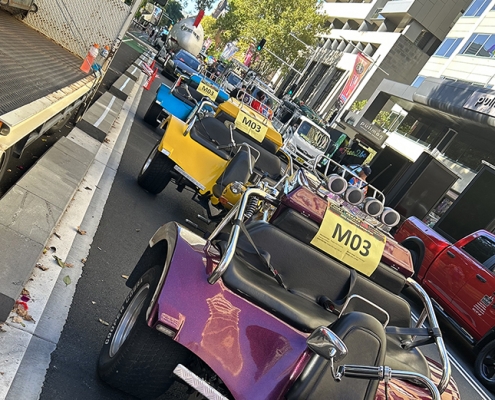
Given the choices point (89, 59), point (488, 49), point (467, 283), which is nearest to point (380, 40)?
point (488, 49)

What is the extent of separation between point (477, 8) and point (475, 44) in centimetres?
398

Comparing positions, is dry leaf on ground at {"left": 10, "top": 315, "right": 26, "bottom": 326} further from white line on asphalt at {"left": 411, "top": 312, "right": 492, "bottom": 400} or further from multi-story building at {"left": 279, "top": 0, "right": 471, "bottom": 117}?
multi-story building at {"left": 279, "top": 0, "right": 471, "bottom": 117}

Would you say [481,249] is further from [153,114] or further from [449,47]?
[449,47]

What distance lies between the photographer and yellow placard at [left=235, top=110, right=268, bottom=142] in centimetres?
1084

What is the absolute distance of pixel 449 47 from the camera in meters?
47.4

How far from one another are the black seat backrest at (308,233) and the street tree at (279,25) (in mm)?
62505

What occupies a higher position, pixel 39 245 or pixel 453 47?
pixel 453 47

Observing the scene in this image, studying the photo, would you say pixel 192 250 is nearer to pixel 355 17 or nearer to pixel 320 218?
pixel 320 218

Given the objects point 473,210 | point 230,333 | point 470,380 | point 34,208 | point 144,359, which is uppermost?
point 473,210

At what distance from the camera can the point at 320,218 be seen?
5039 mm

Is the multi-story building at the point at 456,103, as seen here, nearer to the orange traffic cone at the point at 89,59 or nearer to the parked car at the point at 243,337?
the orange traffic cone at the point at 89,59

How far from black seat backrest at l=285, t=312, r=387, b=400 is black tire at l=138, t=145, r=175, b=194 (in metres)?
5.36

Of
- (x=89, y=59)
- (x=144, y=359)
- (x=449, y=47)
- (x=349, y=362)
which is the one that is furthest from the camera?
(x=449, y=47)

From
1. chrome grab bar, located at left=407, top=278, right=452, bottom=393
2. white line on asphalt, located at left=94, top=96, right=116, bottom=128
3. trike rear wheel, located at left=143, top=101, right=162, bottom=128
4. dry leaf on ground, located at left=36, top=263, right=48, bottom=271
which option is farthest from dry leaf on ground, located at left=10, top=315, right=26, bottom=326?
trike rear wheel, located at left=143, top=101, right=162, bottom=128
